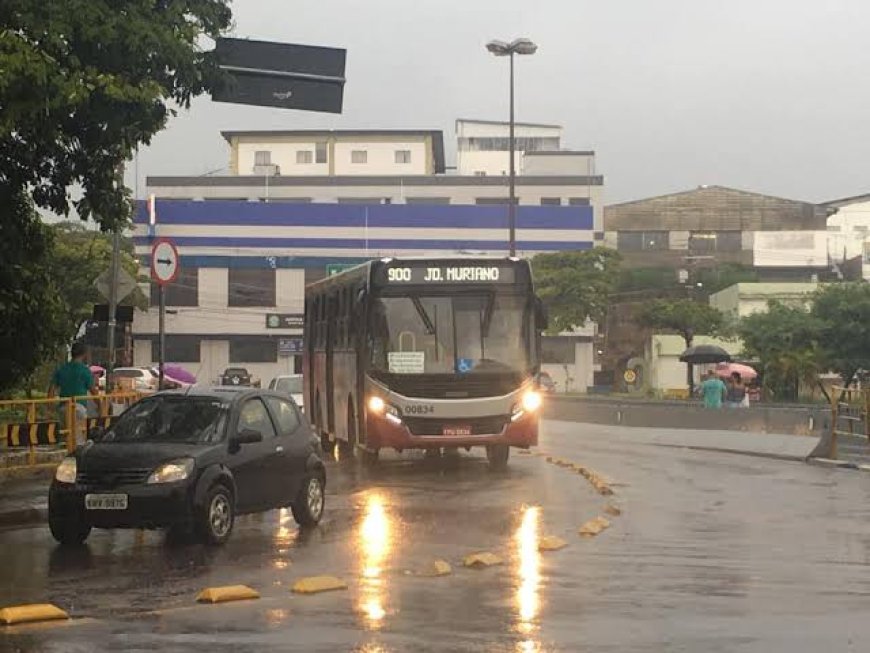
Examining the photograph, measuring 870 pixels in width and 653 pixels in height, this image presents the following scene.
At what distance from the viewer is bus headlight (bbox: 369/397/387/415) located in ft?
72.6

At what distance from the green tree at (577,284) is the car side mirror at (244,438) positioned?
65.0m

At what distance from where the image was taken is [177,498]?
12953 mm

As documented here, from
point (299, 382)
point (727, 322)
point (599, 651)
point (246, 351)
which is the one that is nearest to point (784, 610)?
point (599, 651)

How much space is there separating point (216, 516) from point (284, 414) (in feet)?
6.78

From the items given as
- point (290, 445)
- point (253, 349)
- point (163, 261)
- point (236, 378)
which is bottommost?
point (290, 445)

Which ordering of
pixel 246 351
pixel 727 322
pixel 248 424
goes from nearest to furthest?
pixel 248 424, pixel 727 322, pixel 246 351

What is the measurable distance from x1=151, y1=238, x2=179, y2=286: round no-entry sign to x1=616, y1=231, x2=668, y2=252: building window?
88298 mm

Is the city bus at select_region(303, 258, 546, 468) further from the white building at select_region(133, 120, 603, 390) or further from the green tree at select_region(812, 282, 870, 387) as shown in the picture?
the white building at select_region(133, 120, 603, 390)

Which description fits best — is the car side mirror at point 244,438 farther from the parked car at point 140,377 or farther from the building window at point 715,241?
the building window at point 715,241

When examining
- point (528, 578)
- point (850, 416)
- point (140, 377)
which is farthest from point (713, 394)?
point (528, 578)

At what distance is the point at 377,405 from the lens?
22203 mm

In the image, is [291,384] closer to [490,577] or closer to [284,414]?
[284,414]

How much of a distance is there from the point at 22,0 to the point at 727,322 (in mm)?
66219

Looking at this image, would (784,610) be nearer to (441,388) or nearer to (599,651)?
(599,651)
